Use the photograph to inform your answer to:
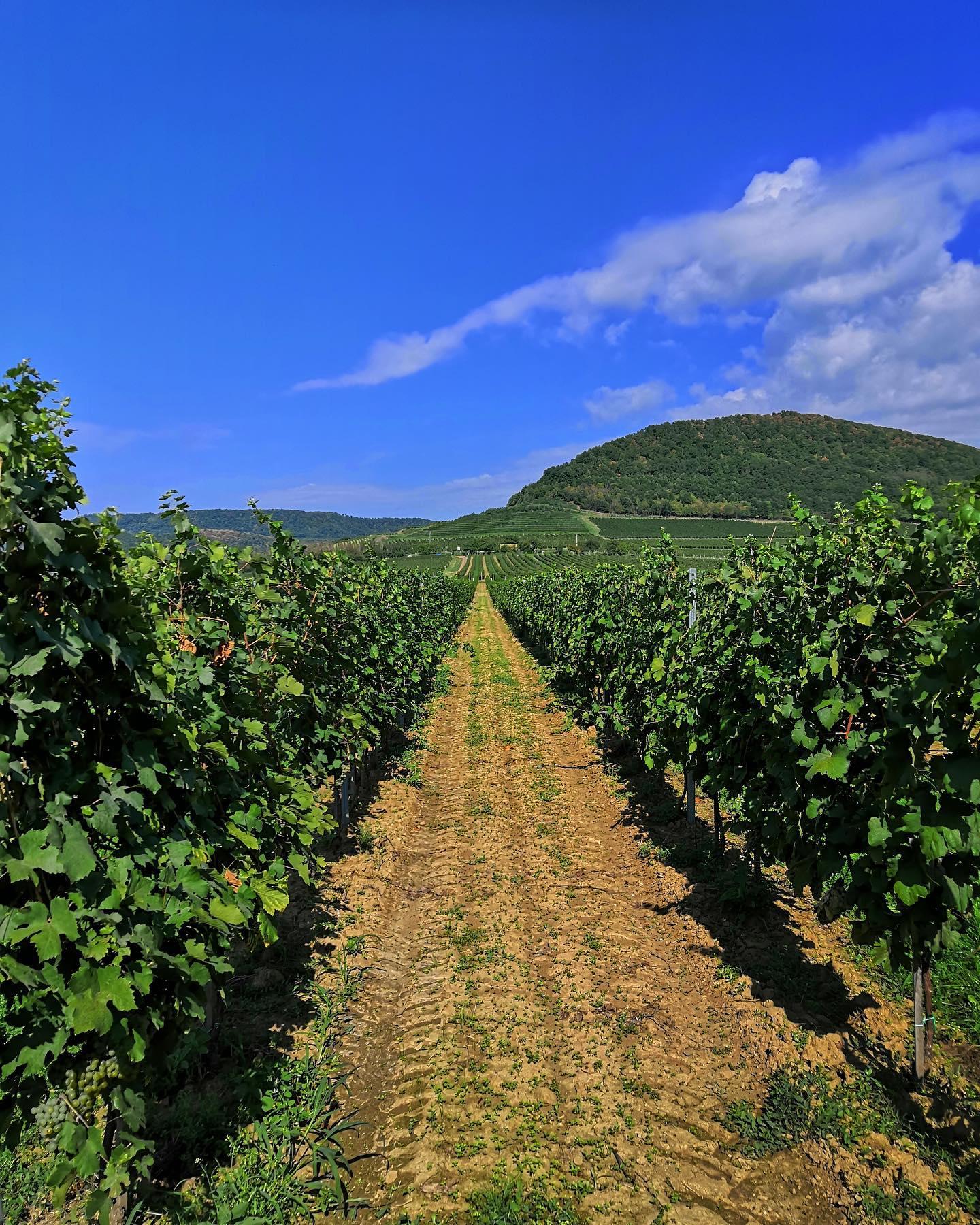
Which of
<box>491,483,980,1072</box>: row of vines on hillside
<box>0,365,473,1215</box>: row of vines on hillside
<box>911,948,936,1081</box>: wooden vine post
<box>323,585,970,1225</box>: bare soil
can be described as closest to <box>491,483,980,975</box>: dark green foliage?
<box>491,483,980,1072</box>: row of vines on hillside

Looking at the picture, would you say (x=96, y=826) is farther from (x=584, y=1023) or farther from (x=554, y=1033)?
(x=584, y=1023)

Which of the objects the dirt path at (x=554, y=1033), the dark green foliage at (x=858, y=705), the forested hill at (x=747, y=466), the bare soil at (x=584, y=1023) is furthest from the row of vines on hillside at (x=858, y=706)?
the forested hill at (x=747, y=466)

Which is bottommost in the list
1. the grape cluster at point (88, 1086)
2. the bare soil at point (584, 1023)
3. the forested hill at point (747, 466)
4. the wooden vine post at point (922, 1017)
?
the bare soil at point (584, 1023)

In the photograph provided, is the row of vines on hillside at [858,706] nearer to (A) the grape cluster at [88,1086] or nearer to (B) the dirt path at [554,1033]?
(B) the dirt path at [554,1033]

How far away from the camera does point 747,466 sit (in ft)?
404

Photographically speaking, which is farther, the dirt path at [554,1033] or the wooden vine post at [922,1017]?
the wooden vine post at [922,1017]

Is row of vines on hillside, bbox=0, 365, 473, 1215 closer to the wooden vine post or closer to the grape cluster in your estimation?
the grape cluster

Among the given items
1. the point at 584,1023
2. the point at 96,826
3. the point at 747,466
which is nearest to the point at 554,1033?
the point at 584,1023

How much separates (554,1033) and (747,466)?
434ft

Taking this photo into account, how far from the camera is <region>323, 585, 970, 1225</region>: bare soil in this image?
3551mm

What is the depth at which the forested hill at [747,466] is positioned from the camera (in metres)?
99.6

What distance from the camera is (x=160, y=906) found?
2.54 metres

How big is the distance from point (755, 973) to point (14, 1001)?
16.9 feet

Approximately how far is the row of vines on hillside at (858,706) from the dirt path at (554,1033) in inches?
50.9
